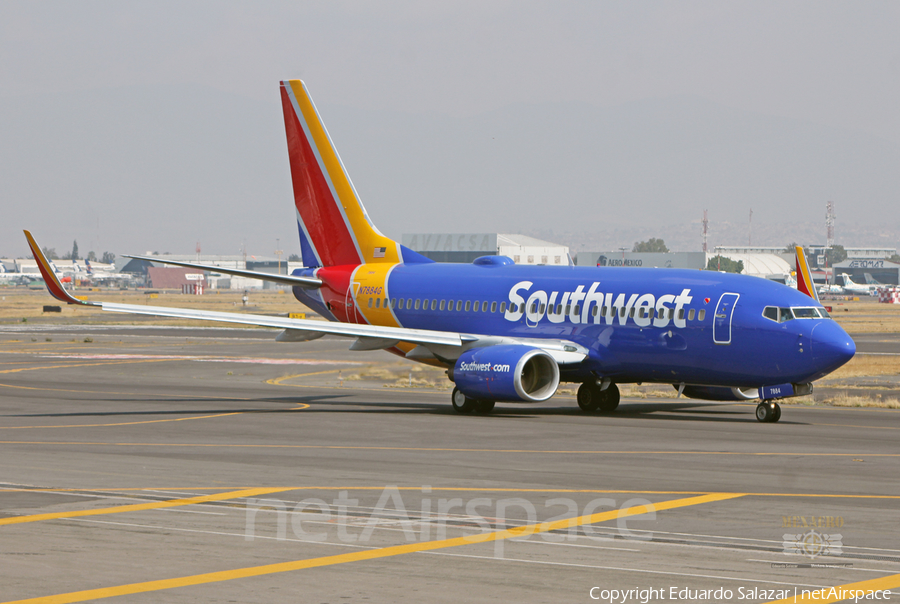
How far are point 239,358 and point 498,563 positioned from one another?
5211cm

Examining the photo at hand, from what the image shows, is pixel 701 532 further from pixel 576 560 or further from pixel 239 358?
pixel 239 358

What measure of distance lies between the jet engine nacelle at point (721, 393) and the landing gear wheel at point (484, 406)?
5.89 meters

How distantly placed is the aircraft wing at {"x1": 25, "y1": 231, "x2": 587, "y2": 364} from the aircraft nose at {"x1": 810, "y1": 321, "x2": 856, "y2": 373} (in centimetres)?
724

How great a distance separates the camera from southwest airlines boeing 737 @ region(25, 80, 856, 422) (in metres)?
33.1

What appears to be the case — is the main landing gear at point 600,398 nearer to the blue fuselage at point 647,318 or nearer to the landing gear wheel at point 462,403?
the blue fuselage at point 647,318

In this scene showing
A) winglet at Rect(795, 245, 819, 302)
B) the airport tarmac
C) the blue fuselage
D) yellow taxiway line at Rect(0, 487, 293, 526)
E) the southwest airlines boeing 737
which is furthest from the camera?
winglet at Rect(795, 245, 819, 302)

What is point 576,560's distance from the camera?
13891mm

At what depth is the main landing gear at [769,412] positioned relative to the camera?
33.7 m

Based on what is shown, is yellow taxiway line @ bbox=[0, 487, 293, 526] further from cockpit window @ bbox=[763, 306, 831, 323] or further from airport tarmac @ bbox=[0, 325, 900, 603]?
cockpit window @ bbox=[763, 306, 831, 323]

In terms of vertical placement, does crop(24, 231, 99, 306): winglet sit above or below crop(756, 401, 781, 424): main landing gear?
above

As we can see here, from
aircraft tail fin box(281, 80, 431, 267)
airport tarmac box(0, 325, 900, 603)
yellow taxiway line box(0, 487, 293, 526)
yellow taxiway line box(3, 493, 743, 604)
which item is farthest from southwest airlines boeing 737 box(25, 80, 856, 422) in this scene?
yellow taxiway line box(3, 493, 743, 604)

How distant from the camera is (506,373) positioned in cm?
3450

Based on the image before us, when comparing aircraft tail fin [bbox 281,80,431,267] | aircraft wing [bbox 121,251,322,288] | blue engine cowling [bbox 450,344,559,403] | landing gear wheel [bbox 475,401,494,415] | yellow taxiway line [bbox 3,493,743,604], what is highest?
aircraft tail fin [bbox 281,80,431,267]

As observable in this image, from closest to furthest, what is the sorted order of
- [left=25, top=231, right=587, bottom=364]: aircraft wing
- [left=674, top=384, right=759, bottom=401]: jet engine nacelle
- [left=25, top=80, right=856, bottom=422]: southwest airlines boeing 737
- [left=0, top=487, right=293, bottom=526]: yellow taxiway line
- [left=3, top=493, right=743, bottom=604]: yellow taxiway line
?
1. [left=3, top=493, right=743, bottom=604]: yellow taxiway line
2. [left=0, top=487, right=293, bottom=526]: yellow taxiway line
3. [left=25, top=80, right=856, bottom=422]: southwest airlines boeing 737
4. [left=25, top=231, right=587, bottom=364]: aircraft wing
5. [left=674, top=384, right=759, bottom=401]: jet engine nacelle
